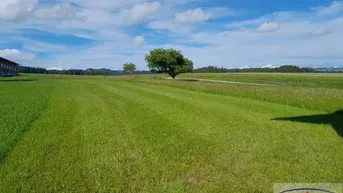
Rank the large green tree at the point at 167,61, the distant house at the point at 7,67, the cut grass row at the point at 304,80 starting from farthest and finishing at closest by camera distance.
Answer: the distant house at the point at 7,67
the large green tree at the point at 167,61
the cut grass row at the point at 304,80

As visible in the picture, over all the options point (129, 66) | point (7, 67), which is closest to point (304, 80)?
point (129, 66)

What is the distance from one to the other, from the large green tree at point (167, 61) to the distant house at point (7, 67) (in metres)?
56.0

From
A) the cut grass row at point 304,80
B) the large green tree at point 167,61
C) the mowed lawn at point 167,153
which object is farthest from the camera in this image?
the large green tree at point 167,61

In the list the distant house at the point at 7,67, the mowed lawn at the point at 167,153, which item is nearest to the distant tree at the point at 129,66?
the distant house at the point at 7,67

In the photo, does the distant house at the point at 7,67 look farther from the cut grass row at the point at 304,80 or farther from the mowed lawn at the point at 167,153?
the mowed lawn at the point at 167,153

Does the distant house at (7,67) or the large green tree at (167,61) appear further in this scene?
the distant house at (7,67)

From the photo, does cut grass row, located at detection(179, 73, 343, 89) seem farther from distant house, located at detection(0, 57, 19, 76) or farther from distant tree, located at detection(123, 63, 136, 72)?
distant house, located at detection(0, 57, 19, 76)

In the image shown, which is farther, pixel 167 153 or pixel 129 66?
pixel 129 66

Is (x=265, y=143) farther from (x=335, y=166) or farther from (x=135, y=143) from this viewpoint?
(x=135, y=143)

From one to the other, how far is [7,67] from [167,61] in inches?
2648

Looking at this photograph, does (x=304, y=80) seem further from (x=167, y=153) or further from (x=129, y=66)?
(x=129, y=66)

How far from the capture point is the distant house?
87.4 meters

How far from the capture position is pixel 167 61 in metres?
67.4

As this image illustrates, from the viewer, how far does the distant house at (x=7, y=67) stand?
8744 centimetres
